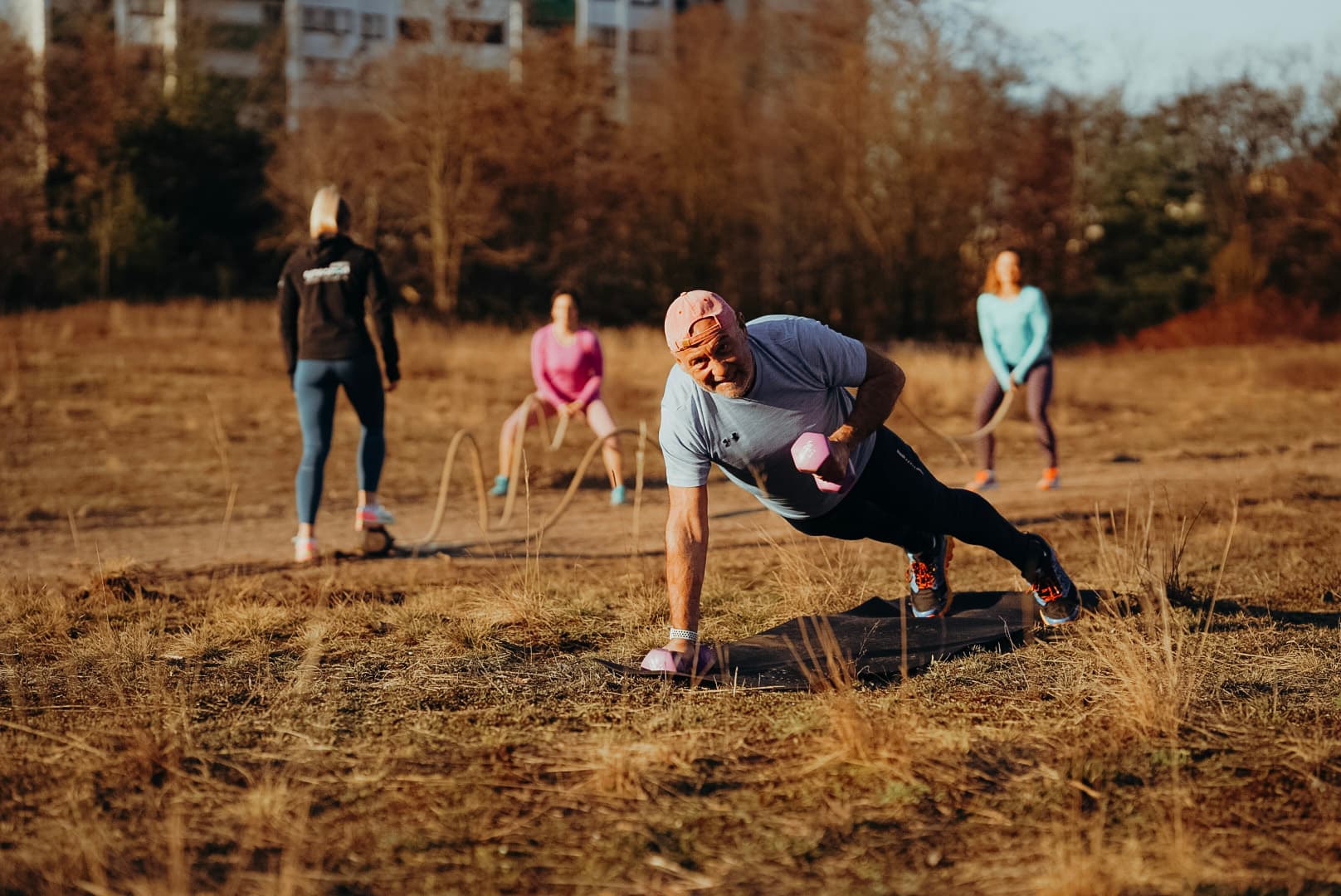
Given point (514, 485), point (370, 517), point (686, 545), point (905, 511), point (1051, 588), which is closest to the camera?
point (686, 545)

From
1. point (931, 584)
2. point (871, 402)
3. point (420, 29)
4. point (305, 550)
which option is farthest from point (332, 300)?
point (420, 29)

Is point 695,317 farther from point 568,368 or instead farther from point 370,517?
point 568,368

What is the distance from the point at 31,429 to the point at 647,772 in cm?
1246

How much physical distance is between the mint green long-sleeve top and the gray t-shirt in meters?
5.80

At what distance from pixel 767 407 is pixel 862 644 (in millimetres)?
1193

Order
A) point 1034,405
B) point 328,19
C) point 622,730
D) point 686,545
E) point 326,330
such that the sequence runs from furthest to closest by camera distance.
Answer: point 328,19 < point 1034,405 < point 326,330 < point 686,545 < point 622,730

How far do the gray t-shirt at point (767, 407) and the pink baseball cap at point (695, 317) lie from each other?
11.9 inches

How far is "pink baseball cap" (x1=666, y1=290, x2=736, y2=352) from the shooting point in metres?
4.15

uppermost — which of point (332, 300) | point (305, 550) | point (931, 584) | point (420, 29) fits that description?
point (420, 29)

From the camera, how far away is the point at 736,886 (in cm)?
307

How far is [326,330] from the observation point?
305 inches

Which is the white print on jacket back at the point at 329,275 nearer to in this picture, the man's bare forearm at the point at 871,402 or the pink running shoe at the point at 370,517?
the pink running shoe at the point at 370,517

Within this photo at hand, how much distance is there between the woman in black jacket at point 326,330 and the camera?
7.77 meters

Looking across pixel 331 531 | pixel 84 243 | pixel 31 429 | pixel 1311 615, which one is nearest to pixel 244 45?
pixel 84 243
